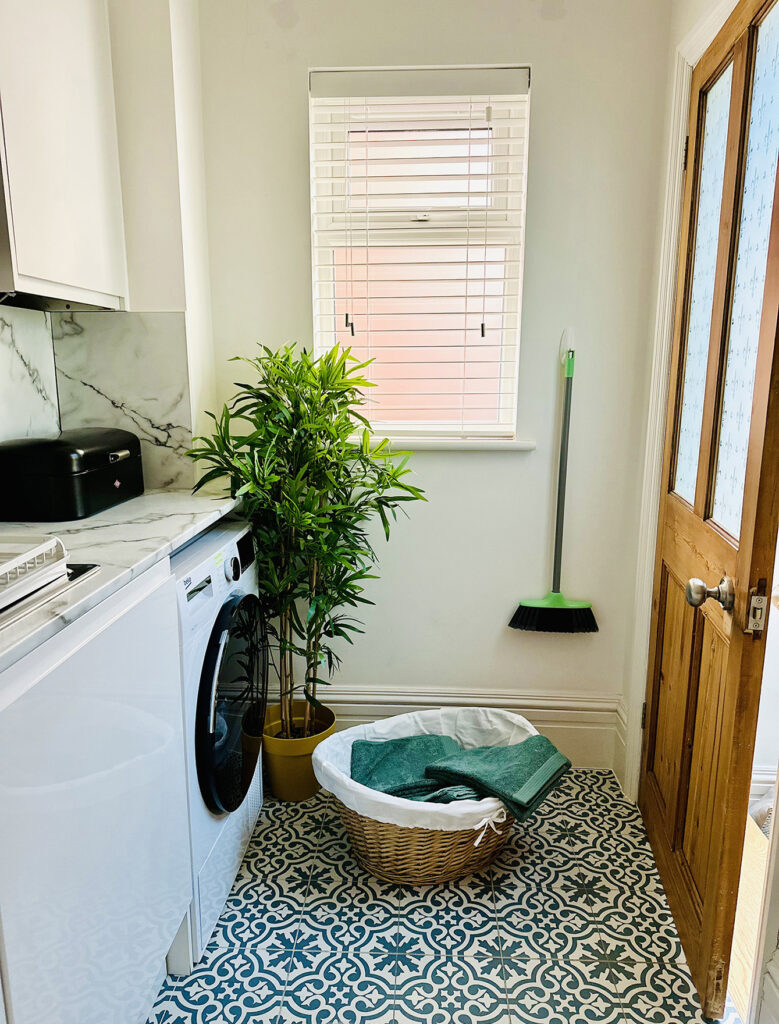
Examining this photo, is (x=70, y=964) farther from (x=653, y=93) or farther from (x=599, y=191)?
(x=653, y=93)

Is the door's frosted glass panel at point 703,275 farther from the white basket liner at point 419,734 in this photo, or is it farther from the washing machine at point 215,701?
Answer: the washing machine at point 215,701

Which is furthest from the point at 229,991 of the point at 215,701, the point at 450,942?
the point at 215,701

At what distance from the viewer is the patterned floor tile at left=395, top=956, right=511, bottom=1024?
151 centimetres

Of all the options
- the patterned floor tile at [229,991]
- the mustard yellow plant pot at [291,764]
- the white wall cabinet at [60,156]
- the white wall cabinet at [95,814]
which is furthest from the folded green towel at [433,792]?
the white wall cabinet at [60,156]

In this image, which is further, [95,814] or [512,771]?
[512,771]

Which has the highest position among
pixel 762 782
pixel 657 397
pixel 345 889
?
pixel 657 397

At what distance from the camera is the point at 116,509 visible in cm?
183

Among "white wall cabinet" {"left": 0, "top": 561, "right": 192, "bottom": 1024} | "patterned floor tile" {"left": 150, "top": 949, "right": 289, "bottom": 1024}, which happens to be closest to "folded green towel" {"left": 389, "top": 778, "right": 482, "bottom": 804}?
"patterned floor tile" {"left": 150, "top": 949, "right": 289, "bottom": 1024}

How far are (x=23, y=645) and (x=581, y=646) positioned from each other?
188cm

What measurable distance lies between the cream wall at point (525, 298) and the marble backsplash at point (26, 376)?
0.51 metres

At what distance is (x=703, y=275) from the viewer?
177 centimetres

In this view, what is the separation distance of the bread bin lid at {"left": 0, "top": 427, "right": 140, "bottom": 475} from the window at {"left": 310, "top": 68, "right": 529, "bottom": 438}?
826 mm

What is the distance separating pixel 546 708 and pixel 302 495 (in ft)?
3.79

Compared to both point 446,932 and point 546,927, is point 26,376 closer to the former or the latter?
point 446,932
